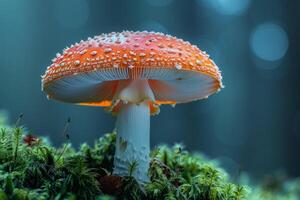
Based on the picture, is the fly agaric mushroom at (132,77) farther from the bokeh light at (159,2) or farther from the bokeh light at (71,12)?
the bokeh light at (159,2)

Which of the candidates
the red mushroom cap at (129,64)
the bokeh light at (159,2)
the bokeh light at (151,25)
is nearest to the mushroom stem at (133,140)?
the red mushroom cap at (129,64)

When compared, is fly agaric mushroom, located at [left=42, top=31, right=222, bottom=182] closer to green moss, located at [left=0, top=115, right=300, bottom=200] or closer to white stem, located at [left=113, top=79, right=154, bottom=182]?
white stem, located at [left=113, top=79, right=154, bottom=182]

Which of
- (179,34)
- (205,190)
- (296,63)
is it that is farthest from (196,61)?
(179,34)

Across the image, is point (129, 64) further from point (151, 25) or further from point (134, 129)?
point (151, 25)

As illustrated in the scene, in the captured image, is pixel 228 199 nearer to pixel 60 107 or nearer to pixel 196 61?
pixel 196 61

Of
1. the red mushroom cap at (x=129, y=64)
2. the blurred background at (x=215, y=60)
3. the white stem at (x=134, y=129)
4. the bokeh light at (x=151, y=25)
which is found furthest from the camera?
the bokeh light at (x=151, y=25)

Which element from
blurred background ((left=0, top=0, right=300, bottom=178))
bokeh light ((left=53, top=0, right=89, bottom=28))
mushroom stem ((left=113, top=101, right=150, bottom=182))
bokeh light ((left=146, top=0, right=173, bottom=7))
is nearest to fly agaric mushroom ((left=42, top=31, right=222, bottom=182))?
mushroom stem ((left=113, top=101, right=150, bottom=182))
